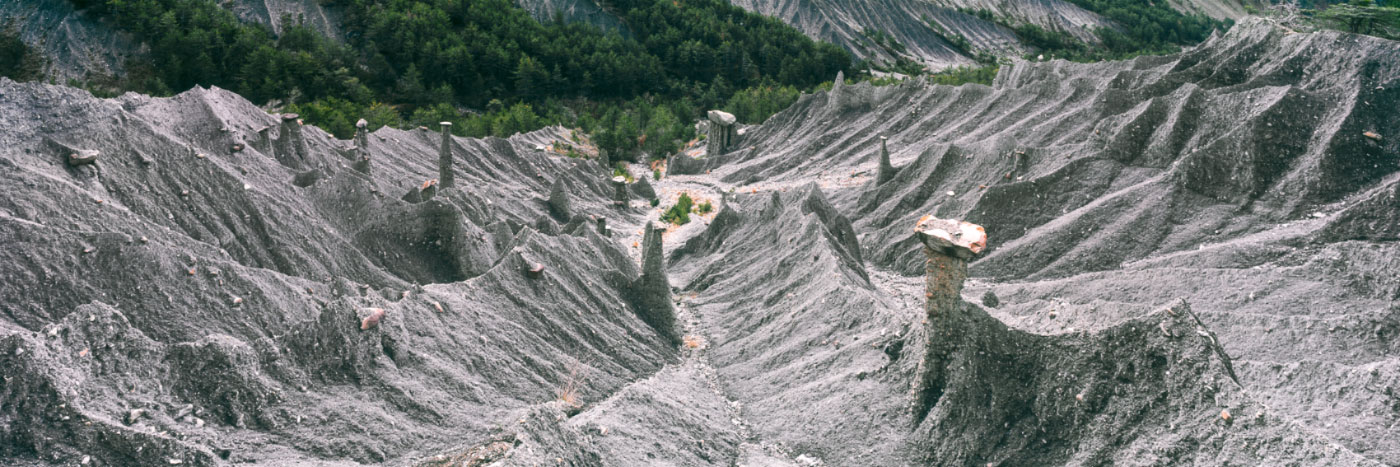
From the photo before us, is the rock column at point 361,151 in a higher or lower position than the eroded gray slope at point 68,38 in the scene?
higher

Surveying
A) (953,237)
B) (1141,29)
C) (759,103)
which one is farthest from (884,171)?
(1141,29)

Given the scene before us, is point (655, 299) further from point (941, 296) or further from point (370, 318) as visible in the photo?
point (941, 296)

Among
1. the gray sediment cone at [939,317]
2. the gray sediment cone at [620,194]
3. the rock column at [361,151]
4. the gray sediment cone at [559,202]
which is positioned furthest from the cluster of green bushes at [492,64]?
the gray sediment cone at [939,317]

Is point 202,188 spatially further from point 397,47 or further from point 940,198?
point 397,47

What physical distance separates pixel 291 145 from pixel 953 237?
52.9 ft

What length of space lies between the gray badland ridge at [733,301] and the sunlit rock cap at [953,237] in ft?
0.95

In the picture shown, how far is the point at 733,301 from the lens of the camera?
60.5 feet

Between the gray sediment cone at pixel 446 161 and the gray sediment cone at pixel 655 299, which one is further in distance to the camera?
the gray sediment cone at pixel 446 161

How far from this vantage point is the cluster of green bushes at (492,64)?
141ft

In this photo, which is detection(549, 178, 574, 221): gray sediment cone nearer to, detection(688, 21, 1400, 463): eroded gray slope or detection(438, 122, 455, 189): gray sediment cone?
detection(438, 122, 455, 189): gray sediment cone

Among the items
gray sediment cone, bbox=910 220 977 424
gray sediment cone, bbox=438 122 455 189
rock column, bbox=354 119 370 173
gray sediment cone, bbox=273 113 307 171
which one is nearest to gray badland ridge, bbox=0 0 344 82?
rock column, bbox=354 119 370 173

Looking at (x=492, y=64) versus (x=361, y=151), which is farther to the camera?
(x=492, y=64)

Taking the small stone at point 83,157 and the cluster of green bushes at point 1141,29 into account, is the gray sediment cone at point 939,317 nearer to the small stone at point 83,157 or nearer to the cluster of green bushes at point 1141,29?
the small stone at point 83,157

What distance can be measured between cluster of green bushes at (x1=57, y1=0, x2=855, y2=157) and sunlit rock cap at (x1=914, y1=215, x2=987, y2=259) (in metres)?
29.4
